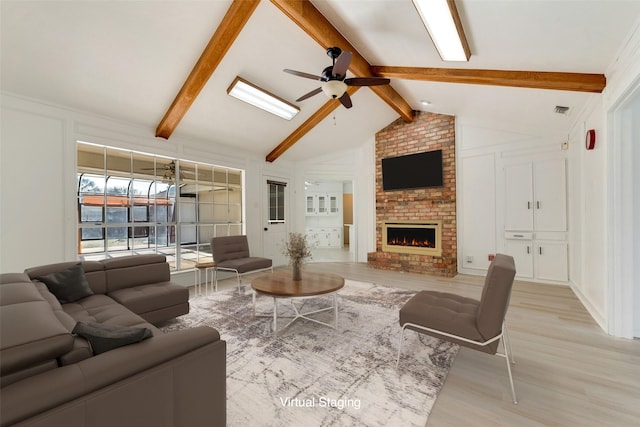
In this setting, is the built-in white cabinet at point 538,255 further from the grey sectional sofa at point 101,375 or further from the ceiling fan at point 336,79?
the grey sectional sofa at point 101,375

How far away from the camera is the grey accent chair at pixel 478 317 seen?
1771 millimetres

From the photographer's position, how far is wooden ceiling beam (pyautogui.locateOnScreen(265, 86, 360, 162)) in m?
4.70

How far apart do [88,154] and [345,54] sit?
3786mm

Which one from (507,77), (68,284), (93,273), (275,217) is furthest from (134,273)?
(507,77)

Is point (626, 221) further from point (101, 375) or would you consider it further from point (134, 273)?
point (134, 273)

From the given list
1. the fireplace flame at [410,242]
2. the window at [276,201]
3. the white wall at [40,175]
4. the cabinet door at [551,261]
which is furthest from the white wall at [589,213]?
the white wall at [40,175]

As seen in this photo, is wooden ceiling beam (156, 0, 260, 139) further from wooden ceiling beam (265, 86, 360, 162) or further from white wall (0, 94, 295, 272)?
wooden ceiling beam (265, 86, 360, 162)

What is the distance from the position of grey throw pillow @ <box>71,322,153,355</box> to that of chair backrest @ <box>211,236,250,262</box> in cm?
320

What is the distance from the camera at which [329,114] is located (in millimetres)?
5059

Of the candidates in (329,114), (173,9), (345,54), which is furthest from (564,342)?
(173,9)

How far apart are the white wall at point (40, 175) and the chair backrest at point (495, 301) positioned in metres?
4.61

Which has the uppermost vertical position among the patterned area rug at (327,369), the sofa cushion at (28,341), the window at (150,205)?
the window at (150,205)

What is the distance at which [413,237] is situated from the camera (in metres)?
5.80

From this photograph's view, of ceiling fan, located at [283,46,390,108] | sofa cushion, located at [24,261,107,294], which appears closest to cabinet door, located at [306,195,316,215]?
ceiling fan, located at [283,46,390,108]
